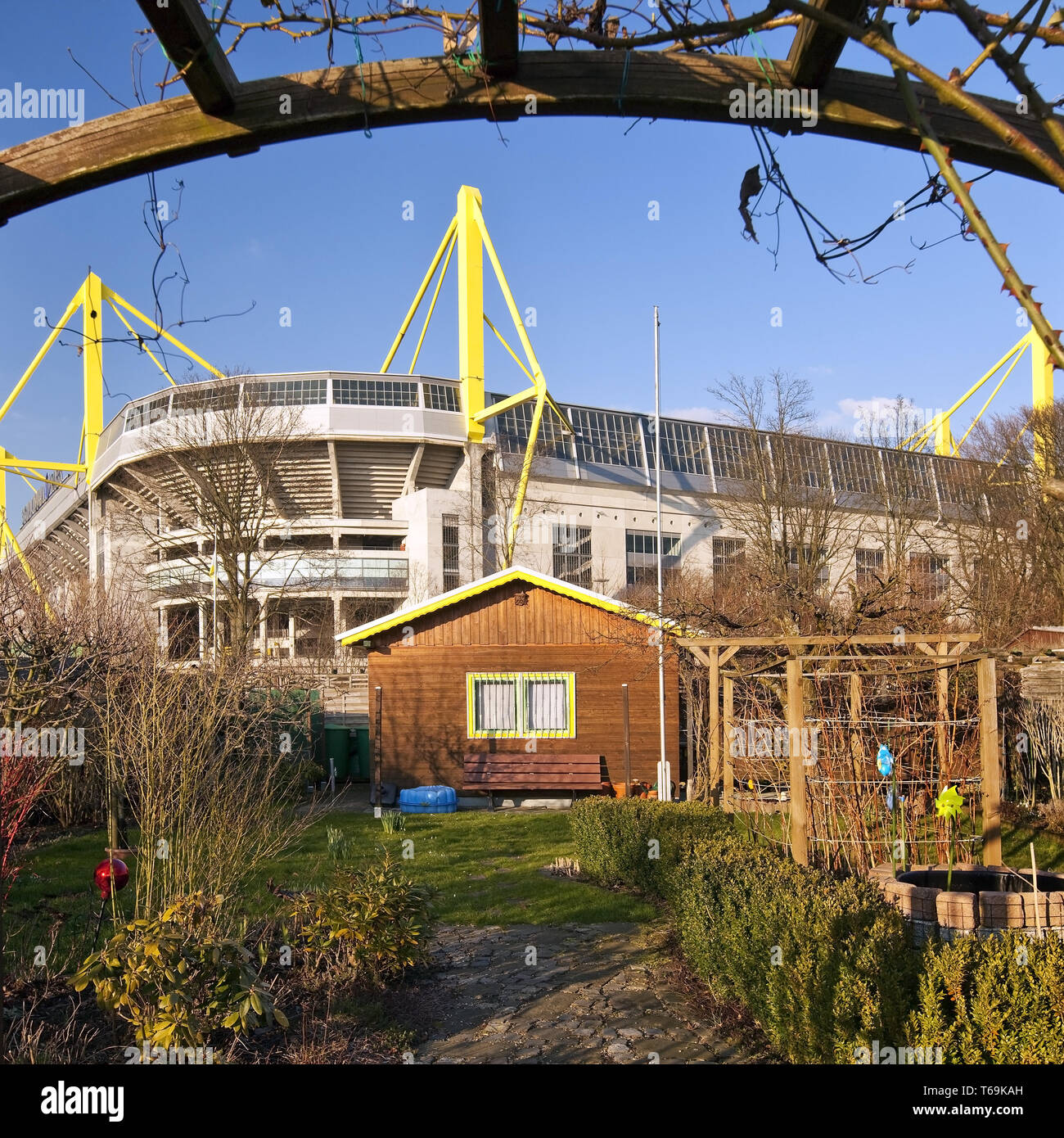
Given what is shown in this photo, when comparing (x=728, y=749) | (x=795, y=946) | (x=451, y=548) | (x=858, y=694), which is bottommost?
(x=795, y=946)

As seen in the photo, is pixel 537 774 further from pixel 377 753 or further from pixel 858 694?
pixel 858 694

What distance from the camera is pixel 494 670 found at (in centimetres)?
2219

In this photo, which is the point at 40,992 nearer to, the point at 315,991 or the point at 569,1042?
the point at 315,991

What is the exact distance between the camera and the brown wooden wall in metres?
22.0

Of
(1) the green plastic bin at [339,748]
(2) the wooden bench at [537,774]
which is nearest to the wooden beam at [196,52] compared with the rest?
(2) the wooden bench at [537,774]

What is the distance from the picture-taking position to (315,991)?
273 inches

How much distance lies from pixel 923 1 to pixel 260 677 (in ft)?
60.2

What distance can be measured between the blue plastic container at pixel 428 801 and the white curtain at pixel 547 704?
8.55 feet

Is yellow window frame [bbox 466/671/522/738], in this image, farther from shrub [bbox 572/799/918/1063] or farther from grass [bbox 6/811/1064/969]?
shrub [bbox 572/799/918/1063]

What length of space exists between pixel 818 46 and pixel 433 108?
86 cm

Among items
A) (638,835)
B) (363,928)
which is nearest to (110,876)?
(363,928)

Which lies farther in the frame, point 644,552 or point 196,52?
point 644,552

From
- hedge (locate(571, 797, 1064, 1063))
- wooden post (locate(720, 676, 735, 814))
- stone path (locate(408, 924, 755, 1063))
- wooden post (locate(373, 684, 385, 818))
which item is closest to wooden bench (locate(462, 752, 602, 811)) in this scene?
wooden post (locate(373, 684, 385, 818))
